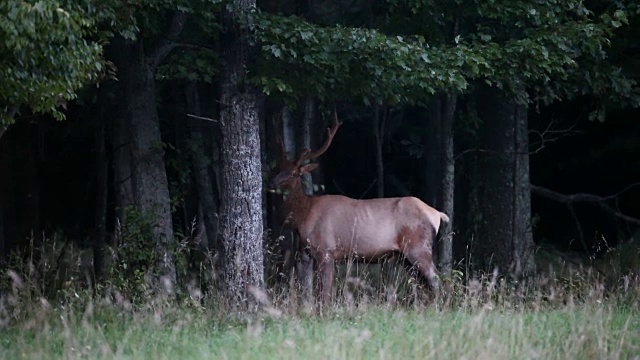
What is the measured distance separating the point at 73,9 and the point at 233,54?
2.64m

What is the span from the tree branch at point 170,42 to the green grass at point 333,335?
3.64 meters

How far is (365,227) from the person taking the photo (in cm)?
1353

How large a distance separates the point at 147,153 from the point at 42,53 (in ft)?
14.6

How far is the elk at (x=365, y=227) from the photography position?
13.5m

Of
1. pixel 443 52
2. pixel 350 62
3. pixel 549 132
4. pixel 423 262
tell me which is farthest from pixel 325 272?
pixel 549 132

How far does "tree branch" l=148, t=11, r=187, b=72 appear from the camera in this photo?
12.2m

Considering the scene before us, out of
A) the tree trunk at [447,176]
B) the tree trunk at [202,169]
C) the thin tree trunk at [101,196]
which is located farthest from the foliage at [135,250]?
the tree trunk at [447,176]

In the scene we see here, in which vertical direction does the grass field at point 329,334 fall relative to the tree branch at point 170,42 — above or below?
below

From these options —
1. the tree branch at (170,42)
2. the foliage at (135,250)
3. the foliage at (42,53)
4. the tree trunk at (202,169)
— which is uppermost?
the tree branch at (170,42)

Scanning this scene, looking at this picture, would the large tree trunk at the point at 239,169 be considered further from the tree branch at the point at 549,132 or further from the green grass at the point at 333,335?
the tree branch at the point at 549,132

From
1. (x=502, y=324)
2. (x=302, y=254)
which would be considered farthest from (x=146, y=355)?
(x=302, y=254)

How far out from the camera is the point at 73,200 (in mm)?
22000

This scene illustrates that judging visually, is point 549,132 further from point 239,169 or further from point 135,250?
point 135,250

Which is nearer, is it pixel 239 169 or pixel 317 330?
pixel 317 330
